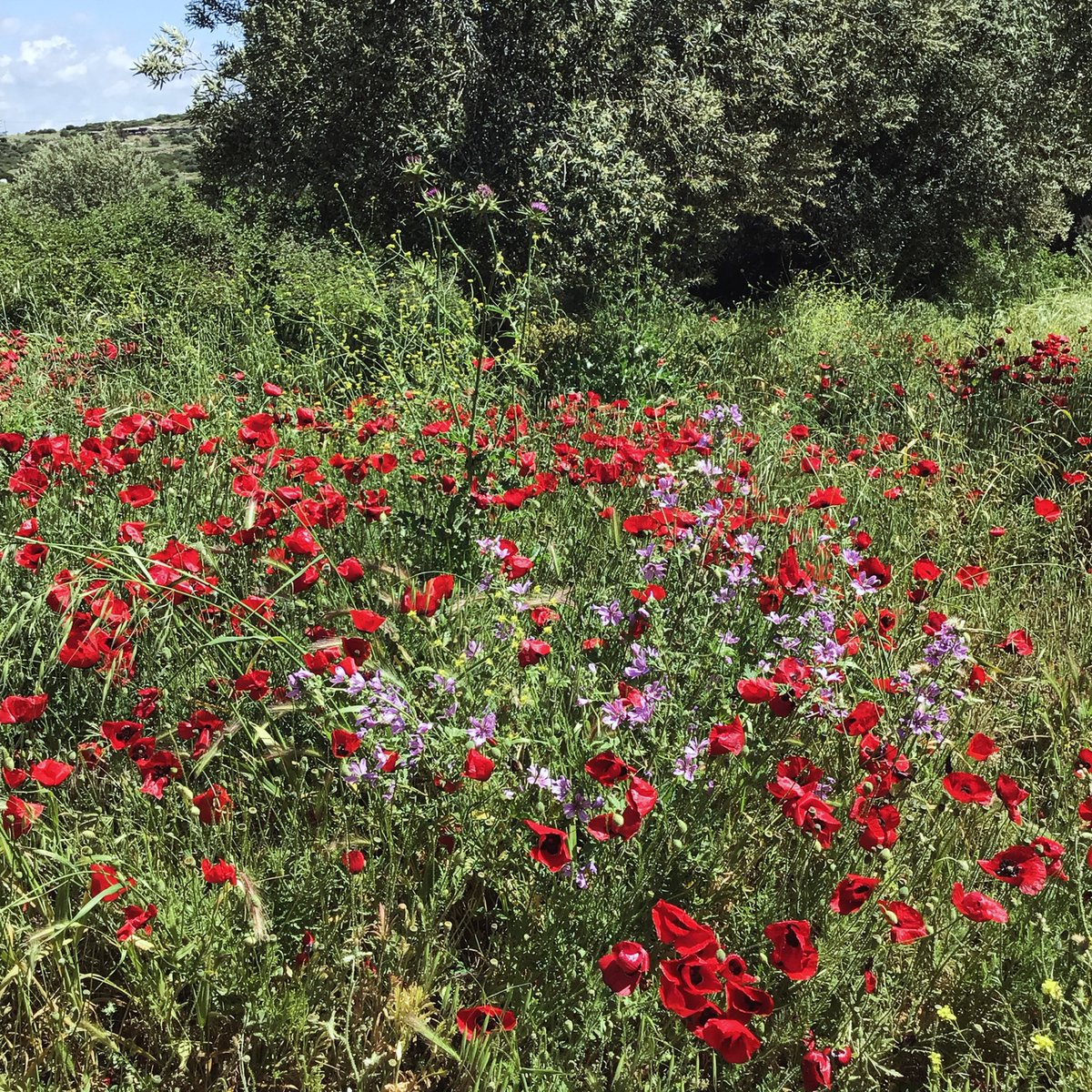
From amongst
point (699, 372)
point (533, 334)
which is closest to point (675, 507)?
point (699, 372)

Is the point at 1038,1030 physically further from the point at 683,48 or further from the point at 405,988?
the point at 683,48

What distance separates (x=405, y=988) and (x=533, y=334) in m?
6.70

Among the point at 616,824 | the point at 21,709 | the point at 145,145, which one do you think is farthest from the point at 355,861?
the point at 145,145

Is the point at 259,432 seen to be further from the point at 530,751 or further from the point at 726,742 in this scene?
the point at 726,742

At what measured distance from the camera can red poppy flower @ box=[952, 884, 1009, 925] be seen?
4.48 ft

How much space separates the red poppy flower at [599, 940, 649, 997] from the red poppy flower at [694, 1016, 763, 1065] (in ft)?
0.36

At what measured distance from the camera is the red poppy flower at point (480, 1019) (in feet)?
4.12

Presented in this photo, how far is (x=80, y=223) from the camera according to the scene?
992 centimetres

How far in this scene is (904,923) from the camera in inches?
54.1

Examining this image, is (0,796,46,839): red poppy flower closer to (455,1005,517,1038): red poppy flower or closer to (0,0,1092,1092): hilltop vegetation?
(0,0,1092,1092): hilltop vegetation

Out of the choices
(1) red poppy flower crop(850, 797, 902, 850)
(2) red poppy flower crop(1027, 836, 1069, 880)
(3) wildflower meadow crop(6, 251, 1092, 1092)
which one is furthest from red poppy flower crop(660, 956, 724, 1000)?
(2) red poppy flower crop(1027, 836, 1069, 880)

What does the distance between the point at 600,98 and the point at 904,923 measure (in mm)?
7594


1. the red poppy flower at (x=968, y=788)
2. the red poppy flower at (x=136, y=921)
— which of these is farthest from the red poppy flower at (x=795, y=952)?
the red poppy flower at (x=136, y=921)

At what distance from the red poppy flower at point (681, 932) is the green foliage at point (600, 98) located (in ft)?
18.8
